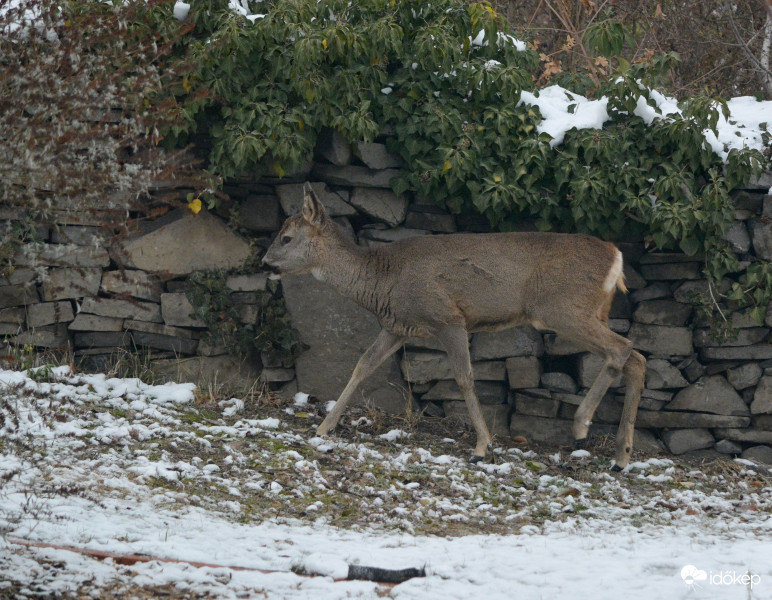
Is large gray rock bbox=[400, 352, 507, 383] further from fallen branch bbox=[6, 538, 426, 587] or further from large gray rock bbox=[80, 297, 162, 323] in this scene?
fallen branch bbox=[6, 538, 426, 587]

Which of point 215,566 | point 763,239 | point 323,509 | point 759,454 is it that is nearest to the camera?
point 215,566

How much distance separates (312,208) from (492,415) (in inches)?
99.8

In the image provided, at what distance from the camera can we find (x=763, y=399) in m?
8.22

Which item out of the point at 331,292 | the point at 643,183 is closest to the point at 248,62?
the point at 331,292

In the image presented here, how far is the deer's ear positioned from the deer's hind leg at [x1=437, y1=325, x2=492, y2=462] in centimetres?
146

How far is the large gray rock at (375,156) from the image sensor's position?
27.8ft

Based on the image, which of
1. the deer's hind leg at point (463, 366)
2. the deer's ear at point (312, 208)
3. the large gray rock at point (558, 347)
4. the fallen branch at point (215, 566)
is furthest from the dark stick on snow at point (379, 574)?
the large gray rock at point (558, 347)

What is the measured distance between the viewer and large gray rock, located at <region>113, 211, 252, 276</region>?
855 centimetres

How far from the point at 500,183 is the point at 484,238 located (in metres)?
0.59

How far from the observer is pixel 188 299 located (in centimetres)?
853

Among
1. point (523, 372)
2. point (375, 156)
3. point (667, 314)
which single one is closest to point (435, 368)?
point (523, 372)

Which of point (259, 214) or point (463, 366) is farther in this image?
point (259, 214)

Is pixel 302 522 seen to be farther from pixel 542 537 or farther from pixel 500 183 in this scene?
pixel 500 183

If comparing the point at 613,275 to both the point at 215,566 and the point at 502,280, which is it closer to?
the point at 502,280
